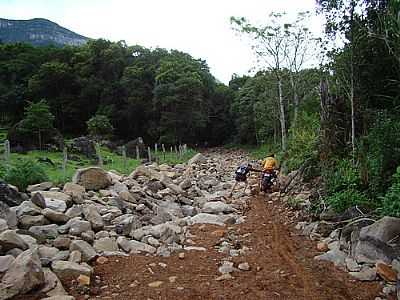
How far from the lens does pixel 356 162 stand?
947 centimetres

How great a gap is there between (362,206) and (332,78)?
537 centimetres

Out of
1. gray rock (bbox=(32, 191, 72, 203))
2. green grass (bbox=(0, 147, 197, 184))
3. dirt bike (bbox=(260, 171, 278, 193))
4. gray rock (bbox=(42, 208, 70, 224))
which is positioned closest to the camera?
gray rock (bbox=(42, 208, 70, 224))

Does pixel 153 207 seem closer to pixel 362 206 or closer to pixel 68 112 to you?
pixel 362 206

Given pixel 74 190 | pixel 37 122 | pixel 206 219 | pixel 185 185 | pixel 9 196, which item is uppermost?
pixel 37 122

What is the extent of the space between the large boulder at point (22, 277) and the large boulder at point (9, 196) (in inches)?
110

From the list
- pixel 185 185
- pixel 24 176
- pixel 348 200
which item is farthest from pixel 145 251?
pixel 185 185

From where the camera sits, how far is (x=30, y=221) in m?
7.25

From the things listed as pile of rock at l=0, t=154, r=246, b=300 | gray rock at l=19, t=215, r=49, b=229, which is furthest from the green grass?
gray rock at l=19, t=215, r=49, b=229

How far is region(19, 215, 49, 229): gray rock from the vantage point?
7.16 metres

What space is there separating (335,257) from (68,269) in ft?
13.4

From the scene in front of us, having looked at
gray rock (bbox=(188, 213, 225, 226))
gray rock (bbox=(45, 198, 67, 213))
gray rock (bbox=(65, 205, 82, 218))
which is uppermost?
gray rock (bbox=(45, 198, 67, 213))

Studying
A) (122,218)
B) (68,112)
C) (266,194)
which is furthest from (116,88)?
(122,218)

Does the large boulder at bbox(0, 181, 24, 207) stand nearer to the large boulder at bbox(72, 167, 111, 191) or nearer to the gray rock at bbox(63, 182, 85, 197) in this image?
the gray rock at bbox(63, 182, 85, 197)

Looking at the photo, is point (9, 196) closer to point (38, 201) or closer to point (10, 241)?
point (38, 201)
